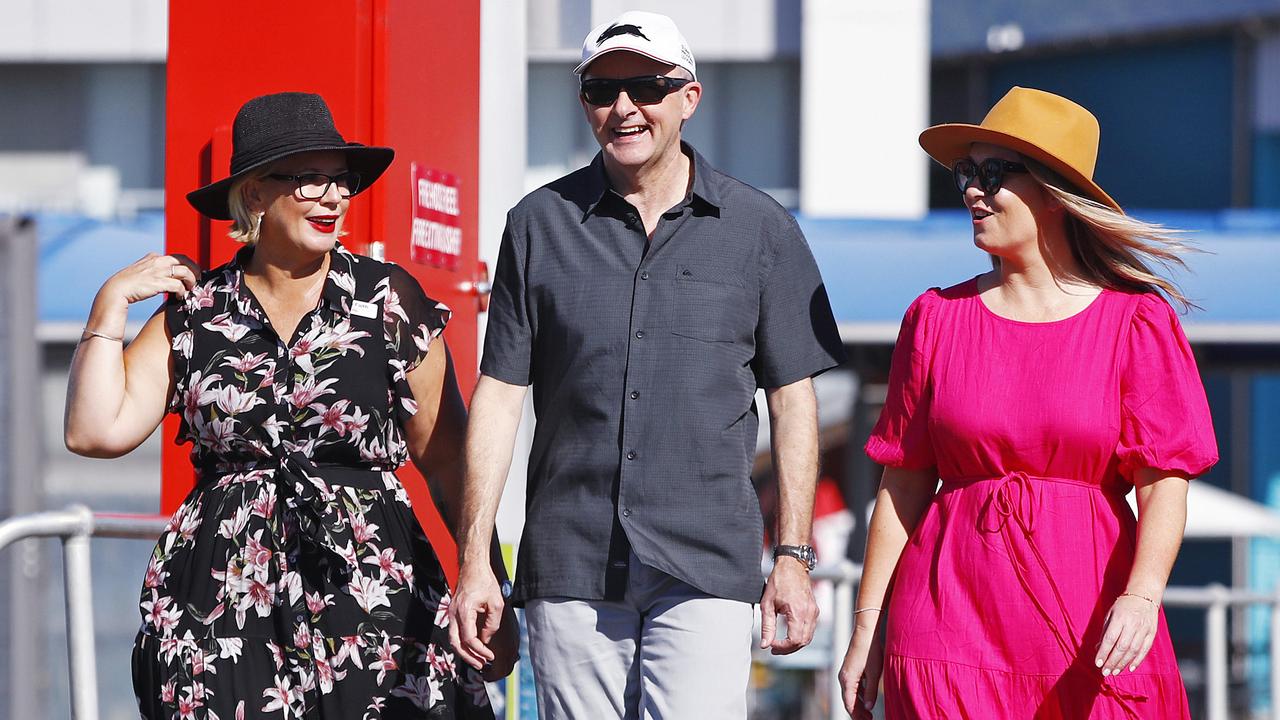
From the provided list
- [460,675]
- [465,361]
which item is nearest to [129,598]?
[465,361]

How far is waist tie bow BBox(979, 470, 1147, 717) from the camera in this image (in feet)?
10.4

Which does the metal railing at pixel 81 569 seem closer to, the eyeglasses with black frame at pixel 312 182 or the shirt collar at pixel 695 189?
the eyeglasses with black frame at pixel 312 182

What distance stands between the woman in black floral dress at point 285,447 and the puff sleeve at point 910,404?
907 millimetres

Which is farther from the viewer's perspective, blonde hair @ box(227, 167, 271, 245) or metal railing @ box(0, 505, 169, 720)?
metal railing @ box(0, 505, 169, 720)

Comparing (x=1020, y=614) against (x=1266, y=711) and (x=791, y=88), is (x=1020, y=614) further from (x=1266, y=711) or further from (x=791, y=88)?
(x=791, y=88)

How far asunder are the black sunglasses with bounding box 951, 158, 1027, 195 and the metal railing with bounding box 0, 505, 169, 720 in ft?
7.19

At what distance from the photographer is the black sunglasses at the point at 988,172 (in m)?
3.36

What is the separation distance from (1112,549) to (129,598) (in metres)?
6.18

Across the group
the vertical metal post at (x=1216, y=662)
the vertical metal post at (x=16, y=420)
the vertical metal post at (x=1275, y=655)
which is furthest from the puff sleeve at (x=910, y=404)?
the vertical metal post at (x=16, y=420)

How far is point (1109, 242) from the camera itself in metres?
3.30

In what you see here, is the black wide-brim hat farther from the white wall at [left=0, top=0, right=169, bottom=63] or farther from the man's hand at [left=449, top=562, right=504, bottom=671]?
the white wall at [left=0, top=0, right=169, bottom=63]

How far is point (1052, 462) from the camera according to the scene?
322 centimetres

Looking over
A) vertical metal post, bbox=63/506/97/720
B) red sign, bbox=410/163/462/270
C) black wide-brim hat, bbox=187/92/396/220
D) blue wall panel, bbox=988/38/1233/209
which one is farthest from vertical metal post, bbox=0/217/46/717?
blue wall panel, bbox=988/38/1233/209

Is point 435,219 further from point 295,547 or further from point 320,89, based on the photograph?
point 295,547
